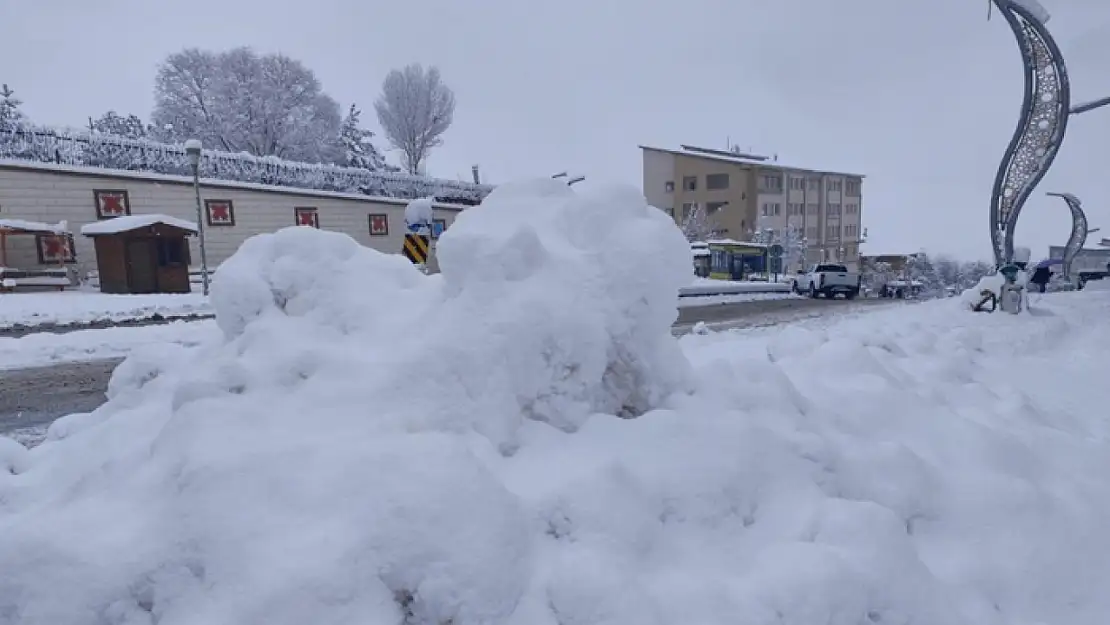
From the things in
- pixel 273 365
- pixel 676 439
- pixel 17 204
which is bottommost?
pixel 676 439

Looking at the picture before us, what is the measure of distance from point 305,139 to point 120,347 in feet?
109

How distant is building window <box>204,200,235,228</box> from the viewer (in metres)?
23.5

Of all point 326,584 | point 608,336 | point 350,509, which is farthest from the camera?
point 608,336

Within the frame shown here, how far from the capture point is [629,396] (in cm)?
343

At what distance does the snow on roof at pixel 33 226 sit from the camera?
18891 mm

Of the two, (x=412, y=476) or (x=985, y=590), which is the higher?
(x=412, y=476)

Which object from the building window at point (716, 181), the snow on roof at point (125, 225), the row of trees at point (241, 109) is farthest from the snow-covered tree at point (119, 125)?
the building window at point (716, 181)

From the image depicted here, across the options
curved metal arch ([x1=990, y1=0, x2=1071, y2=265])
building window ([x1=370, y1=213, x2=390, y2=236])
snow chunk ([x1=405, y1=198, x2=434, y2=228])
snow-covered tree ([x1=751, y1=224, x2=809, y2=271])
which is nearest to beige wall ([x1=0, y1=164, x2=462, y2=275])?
building window ([x1=370, y1=213, x2=390, y2=236])

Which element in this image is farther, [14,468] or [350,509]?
[14,468]

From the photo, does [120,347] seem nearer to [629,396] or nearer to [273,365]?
[273,365]

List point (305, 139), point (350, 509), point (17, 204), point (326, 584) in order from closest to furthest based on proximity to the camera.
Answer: point (326, 584) → point (350, 509) → point (17, 204) → point (305, 139)

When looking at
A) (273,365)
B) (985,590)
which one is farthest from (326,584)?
(985,590)

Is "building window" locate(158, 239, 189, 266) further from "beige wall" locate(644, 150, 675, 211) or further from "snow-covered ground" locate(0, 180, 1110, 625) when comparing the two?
"beige wall" locate(644, 150, 675, 211)

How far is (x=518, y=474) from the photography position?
2.67m
